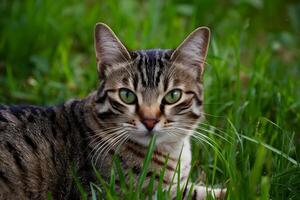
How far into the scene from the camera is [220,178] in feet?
11.5

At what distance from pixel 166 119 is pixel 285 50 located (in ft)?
9.72

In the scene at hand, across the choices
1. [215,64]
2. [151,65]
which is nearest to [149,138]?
[151,65]

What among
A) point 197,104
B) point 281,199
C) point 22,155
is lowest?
point 281,199

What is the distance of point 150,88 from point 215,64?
1142 mm

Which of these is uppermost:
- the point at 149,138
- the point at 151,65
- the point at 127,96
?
the point at 151,65

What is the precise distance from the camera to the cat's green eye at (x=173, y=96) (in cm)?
323

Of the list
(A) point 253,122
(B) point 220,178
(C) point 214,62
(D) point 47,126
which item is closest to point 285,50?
(C) point 214,62

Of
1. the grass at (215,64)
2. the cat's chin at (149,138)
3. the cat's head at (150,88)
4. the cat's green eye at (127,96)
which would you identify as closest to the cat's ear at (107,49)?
the cat's head at (150,88)

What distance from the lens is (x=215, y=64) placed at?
14.0 ft

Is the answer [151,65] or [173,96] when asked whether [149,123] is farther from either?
[151,65]

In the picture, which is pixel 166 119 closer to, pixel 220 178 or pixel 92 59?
pixel 220 178

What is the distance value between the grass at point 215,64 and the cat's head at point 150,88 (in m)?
0.26

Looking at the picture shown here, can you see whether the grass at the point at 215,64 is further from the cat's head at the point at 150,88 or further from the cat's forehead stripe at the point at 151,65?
the cat's forehead stripe at the point at 151,65

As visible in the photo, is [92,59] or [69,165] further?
[92,59]
